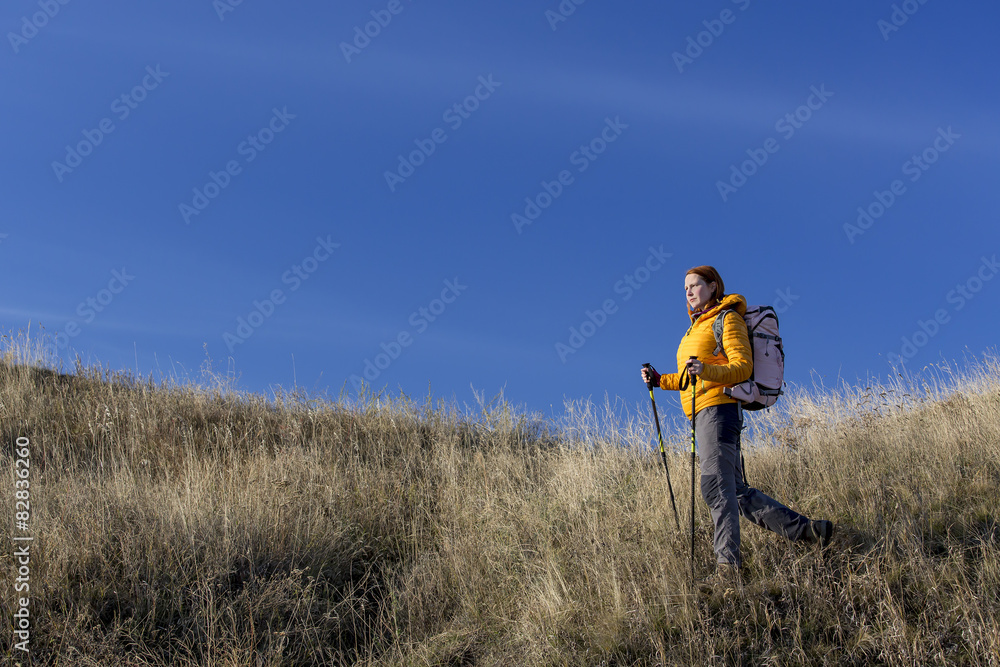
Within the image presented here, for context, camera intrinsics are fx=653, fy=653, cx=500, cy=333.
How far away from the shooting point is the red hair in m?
5.19

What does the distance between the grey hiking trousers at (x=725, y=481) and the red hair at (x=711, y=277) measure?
91cm

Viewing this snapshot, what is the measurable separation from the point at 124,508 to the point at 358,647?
2633 millimetres

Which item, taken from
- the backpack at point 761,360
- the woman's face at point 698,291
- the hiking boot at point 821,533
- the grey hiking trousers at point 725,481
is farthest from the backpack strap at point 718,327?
the hiking boot at point 821,533

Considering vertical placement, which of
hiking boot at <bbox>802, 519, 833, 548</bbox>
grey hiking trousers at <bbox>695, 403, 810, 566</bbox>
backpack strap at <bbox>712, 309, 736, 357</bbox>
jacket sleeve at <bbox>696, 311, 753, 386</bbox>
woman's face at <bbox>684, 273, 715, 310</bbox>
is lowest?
hiking boot at <bbox>802, 519, 833, 548</bbox>

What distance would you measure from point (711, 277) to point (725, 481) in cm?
159

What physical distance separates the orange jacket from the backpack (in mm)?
59

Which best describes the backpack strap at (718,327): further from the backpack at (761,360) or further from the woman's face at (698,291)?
the woman's face at (698,291)

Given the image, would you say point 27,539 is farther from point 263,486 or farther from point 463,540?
point 463,540

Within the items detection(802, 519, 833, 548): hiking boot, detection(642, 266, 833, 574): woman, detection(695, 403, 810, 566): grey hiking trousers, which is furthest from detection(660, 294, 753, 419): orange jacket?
detection(802, 519, 833, 548): hiking boot

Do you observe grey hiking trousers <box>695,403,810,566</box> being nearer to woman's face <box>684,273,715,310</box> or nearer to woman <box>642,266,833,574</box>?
woman <box>642,266,833,574</box>

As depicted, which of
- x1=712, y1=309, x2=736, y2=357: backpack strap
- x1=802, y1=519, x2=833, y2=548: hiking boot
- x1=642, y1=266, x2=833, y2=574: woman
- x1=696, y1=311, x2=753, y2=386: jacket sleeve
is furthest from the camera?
x1=802, y1=519, x2=833, y2=548: hiking boot

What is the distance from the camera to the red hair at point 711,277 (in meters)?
5.19

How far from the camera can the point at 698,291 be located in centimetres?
516

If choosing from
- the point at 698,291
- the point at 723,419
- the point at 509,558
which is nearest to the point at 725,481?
the point at 723,419
